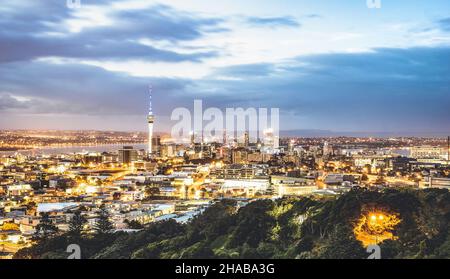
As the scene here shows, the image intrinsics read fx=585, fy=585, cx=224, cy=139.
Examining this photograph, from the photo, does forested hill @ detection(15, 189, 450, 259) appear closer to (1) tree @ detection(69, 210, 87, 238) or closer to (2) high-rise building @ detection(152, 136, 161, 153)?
(1) tree @ detection(69, 210, 87, 238)

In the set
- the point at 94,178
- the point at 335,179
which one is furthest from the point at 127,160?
the point at 335,179

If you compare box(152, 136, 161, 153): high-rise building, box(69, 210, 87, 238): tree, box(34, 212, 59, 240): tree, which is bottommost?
box(34, 212, 59, 240): tree

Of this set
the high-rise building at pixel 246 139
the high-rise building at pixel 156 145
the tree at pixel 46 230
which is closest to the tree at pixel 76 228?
the tree at pixel 46 230

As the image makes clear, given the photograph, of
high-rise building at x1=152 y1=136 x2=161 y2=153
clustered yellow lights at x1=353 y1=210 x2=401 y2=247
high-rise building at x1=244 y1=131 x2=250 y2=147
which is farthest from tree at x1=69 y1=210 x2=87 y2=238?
high-rise building at x1=152 y1=136 x2=161 y2=153

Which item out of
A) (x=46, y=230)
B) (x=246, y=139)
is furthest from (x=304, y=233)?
(x=246, y=139)

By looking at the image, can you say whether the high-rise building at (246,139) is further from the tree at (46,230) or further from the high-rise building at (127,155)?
the high-rise building at (127,155)

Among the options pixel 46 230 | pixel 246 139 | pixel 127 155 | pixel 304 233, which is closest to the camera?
pixel 304 233

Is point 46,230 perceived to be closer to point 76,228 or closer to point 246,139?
point 76,228
